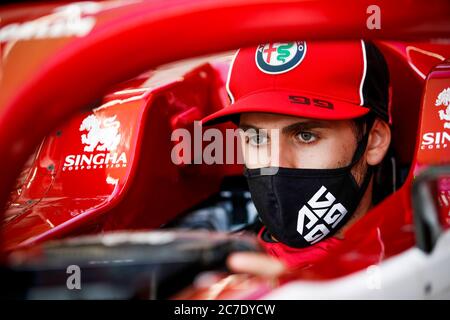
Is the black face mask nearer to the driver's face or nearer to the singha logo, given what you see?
the driver's face

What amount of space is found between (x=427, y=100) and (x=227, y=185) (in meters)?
0.90

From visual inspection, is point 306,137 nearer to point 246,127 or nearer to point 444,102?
point 246,127

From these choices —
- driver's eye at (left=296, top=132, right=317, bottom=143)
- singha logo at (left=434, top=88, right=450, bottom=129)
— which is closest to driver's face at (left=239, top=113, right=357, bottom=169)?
driver's eye at (left=296, top=132, right=317, bottom=143)

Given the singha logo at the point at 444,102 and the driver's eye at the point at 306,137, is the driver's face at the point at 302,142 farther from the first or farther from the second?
the singha logo at the point at 444,102

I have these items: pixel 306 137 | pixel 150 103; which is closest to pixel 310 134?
pixel 306 137

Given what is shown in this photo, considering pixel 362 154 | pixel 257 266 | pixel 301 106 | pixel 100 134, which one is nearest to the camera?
pixel 257 266

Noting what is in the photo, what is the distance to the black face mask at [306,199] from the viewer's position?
5.25ft

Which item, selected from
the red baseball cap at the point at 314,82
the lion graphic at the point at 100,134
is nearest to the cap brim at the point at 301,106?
the red baseball cap at the point at 314,82

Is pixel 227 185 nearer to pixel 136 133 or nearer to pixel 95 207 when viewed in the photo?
pixel 136 133

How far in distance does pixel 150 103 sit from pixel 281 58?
0.56m

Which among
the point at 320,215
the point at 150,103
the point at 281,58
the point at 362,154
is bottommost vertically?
the point at 320,215

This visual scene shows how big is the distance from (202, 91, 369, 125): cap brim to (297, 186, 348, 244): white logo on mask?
0.64ft

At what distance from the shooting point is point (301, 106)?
157cm

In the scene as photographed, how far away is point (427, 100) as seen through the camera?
5.48 feet
